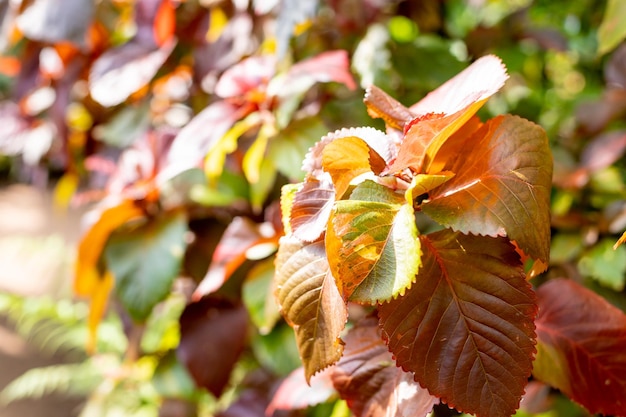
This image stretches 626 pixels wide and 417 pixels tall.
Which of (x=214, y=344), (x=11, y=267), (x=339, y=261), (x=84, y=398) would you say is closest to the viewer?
(x=339, y=261)

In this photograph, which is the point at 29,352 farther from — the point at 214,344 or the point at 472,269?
the point at 472,269

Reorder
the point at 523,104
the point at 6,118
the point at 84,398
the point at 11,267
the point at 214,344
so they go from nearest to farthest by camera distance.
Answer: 1. the point at 214,344
2. the point at 523,104
3. the point at 6,118
4. the point at 84,398
5. the point at 11,267

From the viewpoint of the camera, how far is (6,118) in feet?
4.31

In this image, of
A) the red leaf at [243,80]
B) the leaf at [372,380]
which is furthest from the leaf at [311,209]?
the red leaf at [243,80]

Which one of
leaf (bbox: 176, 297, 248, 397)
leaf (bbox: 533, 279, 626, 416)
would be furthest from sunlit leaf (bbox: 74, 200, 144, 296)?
leaf (bbox: 533, 279, 626, 416)

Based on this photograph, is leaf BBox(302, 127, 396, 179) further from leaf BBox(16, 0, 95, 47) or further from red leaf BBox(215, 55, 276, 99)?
leaf BBox(16, 0, 95, 47)

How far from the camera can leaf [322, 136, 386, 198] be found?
15.1 inches

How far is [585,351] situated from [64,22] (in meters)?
0.87

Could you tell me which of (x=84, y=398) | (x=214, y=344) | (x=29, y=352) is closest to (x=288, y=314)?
(x=214, y=344)

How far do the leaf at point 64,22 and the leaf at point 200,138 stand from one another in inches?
12.4

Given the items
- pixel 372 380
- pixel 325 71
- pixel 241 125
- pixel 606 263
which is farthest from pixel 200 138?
pixel 606 263

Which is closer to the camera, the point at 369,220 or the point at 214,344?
the point at 369,220

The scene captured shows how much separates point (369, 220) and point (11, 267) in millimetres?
1962

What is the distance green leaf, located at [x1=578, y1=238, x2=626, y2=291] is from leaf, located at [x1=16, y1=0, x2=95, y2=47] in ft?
2.67
